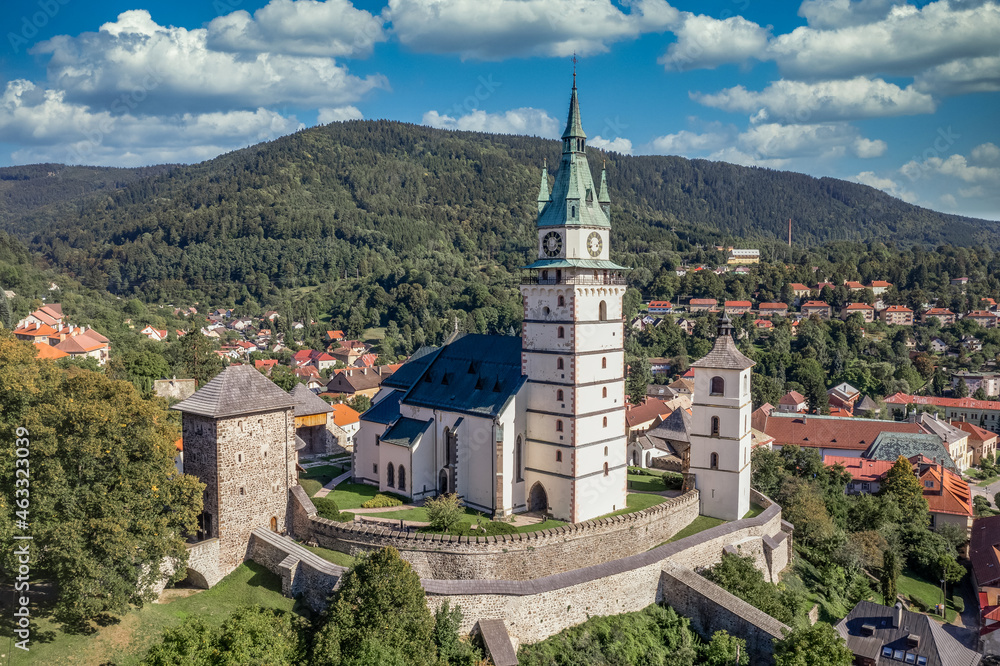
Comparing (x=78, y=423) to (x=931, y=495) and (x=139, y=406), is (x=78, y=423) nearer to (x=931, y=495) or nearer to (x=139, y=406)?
(x=139, y=406)

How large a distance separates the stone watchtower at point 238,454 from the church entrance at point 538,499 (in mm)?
12156

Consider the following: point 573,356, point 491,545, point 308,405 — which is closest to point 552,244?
point 573,356

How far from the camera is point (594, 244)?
39656mm

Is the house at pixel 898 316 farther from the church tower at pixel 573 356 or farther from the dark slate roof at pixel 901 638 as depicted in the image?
the church tower at pixel 573 356

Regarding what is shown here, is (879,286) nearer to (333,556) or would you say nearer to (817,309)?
(817,309)

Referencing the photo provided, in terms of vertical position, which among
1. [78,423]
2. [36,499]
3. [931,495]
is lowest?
[931,495]

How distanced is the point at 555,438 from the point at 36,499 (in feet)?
72.9

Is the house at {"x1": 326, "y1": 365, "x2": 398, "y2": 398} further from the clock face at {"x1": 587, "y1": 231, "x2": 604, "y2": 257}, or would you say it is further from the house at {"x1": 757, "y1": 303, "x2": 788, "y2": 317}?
the house at {"x1": 757, "y1": 303, "x2": 788, "y2": 317}

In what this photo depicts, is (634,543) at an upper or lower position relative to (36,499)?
lower

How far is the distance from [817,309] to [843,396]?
40.0 meters

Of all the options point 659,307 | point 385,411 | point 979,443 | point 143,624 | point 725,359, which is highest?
point 659,307

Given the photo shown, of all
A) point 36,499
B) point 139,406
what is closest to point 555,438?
point 139,406

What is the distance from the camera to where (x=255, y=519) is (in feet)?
113

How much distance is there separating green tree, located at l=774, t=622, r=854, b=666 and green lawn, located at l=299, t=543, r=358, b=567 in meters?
18.1
